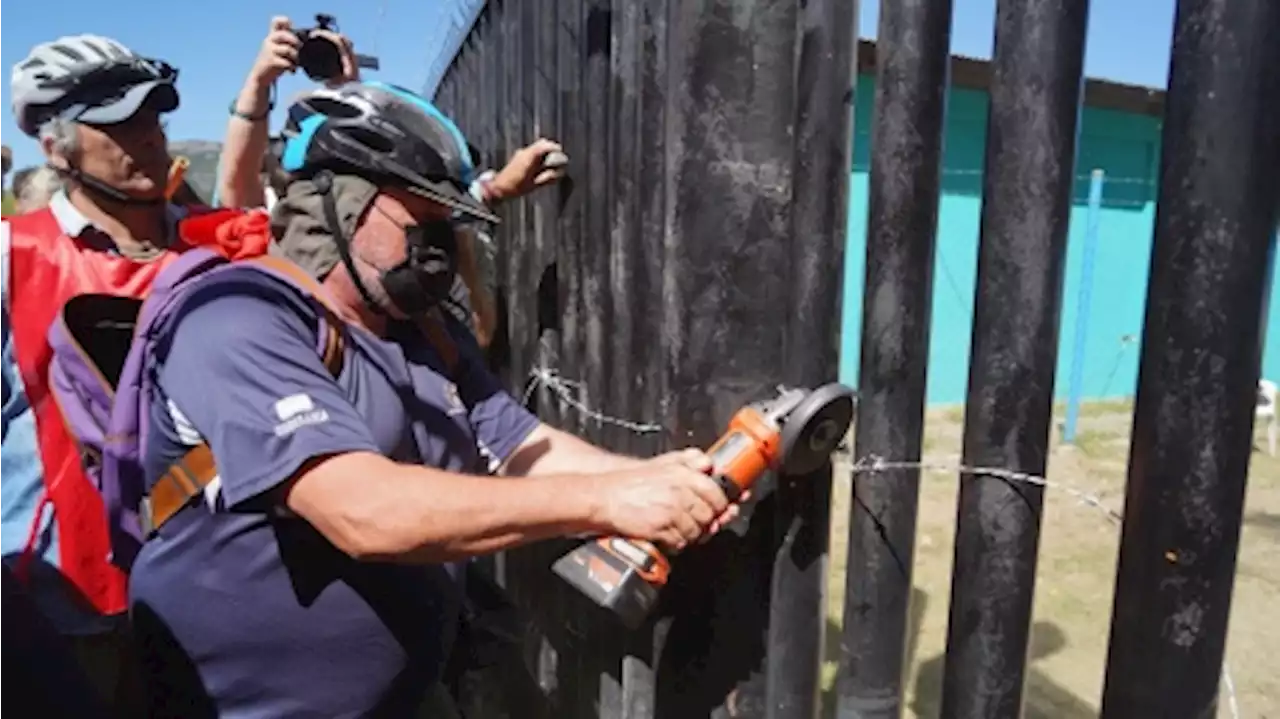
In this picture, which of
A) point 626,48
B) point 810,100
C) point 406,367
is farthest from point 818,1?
point 406,367

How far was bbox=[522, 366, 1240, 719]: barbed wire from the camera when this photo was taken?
1.35 m

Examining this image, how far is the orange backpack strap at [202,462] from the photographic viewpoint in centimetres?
184

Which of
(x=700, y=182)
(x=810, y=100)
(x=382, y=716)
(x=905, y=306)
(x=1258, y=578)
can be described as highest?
(x=810, y=100)

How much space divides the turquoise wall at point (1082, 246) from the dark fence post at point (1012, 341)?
7.93 meters

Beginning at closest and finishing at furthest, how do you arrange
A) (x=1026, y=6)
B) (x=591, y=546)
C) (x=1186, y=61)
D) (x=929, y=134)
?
1. (x=1186, y=61)
2. (x=1026, y=6)
3. (x=929, y=134)
4. (x=591, y=546)

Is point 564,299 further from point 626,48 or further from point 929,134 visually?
point 929,134

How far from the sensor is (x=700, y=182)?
1.58 metres

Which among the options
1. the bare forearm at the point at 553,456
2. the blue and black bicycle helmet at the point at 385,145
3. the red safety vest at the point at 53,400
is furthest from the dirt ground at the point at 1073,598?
the red safety vest at the point at 53,400

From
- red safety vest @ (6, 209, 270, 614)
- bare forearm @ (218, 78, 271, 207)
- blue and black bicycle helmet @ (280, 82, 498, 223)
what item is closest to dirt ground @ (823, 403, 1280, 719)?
blue and black bicycle helmet @ (280, 82, 498, 223)

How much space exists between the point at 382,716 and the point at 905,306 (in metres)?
1.45

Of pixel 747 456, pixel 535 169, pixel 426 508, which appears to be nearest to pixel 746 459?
pixel 747 456

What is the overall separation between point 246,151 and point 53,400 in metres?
1.24

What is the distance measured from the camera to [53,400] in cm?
254

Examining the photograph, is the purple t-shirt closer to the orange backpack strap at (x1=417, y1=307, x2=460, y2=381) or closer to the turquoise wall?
the orange backpack strap at (x1=417, y1=307, x2=460, y2=381)
